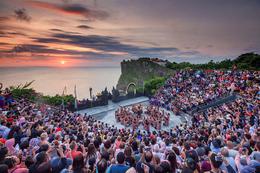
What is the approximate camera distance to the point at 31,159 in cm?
479

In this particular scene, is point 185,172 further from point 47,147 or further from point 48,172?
point 47,147

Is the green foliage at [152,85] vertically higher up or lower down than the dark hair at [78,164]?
lower down

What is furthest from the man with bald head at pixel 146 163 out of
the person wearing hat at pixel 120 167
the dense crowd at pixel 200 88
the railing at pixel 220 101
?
the dense crowd at pixel 200 88

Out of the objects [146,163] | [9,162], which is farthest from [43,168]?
[146,163]

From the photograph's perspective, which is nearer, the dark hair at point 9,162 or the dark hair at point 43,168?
the dark hair at point 43,168

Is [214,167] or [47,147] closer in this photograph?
[214,167]

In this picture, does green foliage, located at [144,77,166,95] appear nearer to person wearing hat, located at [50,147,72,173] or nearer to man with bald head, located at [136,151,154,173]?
man with bald head, located at [136,151,154,173]

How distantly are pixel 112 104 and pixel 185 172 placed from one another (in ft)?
100

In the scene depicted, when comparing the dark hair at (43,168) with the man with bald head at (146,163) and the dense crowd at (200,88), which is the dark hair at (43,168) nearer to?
the man with bald head at (146,163)

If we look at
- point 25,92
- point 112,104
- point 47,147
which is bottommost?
point 112,104

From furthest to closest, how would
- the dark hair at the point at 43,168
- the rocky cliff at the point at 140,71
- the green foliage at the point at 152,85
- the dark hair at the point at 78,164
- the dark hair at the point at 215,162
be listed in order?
A: the rocky cliff at the point at 140,71, the green foliage at the point at 152,85, the dark hair at the point at 215,162, the dark hair at the point at 78,164, the dark hair at the point at 43,168

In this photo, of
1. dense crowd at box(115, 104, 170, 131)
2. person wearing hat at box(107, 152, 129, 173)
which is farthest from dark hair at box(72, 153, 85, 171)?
dense crowd at box(115, 104, 170, 131)

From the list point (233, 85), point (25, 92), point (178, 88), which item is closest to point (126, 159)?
point (233, 85)

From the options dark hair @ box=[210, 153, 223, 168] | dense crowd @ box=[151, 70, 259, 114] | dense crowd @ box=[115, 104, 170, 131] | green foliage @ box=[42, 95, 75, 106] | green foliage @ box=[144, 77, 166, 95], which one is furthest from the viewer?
green foliage @ box=[144, 77, 166, 95]
